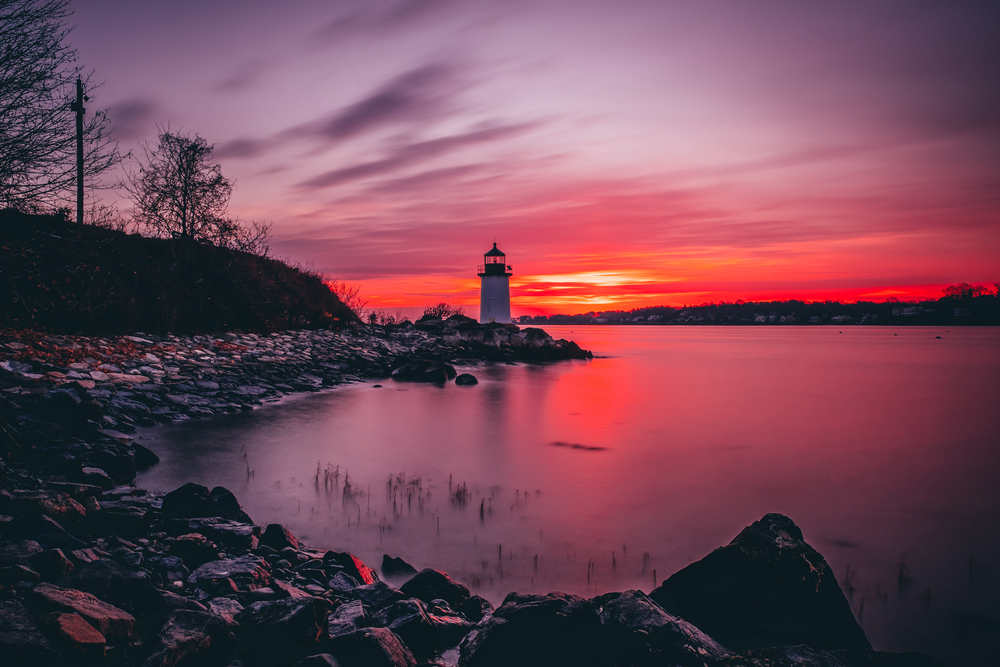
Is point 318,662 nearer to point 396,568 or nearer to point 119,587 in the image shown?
point 119,587

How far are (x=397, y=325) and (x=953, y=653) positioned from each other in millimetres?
37862

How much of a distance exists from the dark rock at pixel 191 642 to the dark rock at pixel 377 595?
1315 mm

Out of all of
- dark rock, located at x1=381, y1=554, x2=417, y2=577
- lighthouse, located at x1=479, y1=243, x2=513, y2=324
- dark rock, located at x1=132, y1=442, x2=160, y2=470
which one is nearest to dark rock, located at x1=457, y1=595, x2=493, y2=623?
dark rock, located at x1=381, y1=554, x2=417, y2=577

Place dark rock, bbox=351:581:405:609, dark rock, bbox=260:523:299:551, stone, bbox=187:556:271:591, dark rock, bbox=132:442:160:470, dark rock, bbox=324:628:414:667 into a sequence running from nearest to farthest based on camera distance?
dark rock, bbox=324:628:414:667 < stone, bbox=187:556:271:591 < dark rock, bbox=351:581:405:609 < dark rock, bbox=260:523:299:551 < dark rock, bbox=132:442:160:470

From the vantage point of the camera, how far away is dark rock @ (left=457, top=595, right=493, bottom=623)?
4.91 m

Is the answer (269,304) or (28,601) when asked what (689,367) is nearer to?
(269,304)

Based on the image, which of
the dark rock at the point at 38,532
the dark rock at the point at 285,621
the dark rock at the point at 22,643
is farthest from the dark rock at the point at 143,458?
the dark rock at the point at 22,643

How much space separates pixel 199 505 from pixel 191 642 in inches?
139

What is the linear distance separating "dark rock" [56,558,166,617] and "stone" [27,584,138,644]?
7.4 inches

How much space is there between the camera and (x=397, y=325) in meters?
40.5

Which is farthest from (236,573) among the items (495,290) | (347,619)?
(495,290)

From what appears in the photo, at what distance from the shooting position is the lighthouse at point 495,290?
4931 centimetres

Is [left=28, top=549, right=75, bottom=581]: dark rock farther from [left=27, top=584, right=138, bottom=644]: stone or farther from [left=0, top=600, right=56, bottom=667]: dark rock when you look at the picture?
[left=0, top=600, right=56, bottom=667]: dark rock

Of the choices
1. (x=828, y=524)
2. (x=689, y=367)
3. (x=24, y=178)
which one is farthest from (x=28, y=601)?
(x=689, y=367)
